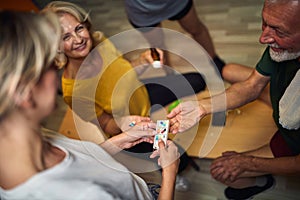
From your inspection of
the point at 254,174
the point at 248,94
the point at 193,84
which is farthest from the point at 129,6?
the point at 254,174

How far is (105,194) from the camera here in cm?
67

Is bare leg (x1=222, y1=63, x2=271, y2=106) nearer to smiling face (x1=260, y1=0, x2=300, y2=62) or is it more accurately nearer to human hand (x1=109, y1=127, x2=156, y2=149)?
smiling face (x1=260, y1=0, x2=300, y2=62)

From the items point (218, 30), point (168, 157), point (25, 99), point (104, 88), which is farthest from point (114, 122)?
point (218, 30)

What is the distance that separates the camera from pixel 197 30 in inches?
67.6

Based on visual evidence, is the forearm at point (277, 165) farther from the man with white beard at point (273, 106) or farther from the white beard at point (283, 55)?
the white beard at point (283, 55)

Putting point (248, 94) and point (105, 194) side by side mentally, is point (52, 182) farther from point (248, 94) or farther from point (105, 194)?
point (248, 94)

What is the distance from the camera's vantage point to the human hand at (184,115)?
1138 mm

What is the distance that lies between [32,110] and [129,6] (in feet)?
3.44

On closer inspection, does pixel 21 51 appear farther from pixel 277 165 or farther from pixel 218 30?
pixel 218 30

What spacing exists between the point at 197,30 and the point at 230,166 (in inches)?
29.0

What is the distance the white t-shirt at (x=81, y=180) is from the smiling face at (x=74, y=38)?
39 centimetres

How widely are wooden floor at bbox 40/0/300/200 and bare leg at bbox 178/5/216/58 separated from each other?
0.27 ft

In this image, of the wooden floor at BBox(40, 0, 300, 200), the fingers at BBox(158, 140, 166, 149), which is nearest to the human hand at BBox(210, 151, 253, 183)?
the wooden floor at BBox(40, 0, 300, 200)

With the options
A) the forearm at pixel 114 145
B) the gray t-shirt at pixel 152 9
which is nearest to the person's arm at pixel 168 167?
the forearm at pixel 114 145
